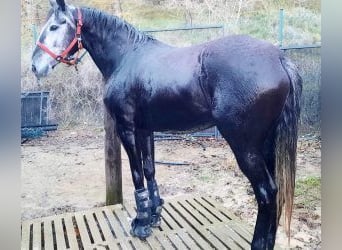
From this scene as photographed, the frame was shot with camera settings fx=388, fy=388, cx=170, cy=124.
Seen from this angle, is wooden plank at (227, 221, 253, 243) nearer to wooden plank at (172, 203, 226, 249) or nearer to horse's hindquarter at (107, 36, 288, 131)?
wooden plank at (172, 203, 226, 249)

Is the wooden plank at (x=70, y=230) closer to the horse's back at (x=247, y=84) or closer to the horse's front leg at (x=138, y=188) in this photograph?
the horse's front leg at (x=138, y=188)

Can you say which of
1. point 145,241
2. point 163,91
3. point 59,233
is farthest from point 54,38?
point 145,241

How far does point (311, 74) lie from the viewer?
1.63 metres

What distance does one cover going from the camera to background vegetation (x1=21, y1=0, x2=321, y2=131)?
1.64m

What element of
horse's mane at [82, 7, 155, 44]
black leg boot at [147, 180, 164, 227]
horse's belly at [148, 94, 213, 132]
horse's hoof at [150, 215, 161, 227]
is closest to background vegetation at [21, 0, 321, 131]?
horse's mane at [82, 7, 155, 44]

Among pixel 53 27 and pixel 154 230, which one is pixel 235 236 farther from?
pixel 53 27

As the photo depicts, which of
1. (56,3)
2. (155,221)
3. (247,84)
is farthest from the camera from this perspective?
(155,221)

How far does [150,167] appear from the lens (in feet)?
5.51

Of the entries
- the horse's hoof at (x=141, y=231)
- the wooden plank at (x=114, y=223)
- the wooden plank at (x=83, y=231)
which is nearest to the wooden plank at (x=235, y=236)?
the horse's hoof at (x=141, y=231)

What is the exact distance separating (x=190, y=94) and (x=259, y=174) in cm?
41

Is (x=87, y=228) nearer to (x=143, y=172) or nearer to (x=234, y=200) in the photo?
(x=143, y=172)

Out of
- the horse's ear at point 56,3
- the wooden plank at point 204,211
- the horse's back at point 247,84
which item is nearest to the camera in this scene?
the horse's back at point 247,84

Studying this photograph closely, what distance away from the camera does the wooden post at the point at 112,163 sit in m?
1.69

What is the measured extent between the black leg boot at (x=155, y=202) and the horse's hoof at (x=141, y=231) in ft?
0.11
